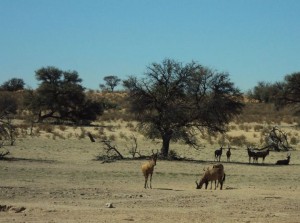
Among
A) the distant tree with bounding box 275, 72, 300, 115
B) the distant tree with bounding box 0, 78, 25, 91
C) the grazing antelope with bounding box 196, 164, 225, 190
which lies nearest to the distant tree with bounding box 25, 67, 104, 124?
the distant tree with bounding box 275, 72, 300, 115

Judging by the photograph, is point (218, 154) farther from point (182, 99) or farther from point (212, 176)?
point (212, 176)

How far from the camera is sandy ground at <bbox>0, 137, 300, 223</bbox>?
1498 cm

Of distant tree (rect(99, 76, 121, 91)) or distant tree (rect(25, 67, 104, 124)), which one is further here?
distant tree (rect(99, 76, 121, 91))

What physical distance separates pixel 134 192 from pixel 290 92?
46244 millimetres

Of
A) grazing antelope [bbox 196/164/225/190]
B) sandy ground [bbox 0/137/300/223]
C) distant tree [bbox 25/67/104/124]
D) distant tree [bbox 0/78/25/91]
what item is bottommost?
sandy ground [bbox 0/137/300/223]

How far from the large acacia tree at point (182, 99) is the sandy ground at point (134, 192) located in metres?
2.68

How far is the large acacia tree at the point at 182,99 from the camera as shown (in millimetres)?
36594

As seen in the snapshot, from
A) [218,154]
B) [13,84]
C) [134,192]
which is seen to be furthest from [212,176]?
[13,84]

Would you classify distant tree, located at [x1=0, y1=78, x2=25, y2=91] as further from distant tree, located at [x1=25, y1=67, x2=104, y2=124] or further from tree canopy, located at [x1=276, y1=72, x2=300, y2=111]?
tree canopy, located at [x1=276, y1=72, x2=300, y2=111]

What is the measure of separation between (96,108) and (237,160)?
106ft

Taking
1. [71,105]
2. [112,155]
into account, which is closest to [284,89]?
[71,105]

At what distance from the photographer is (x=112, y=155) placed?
35312 millimetres

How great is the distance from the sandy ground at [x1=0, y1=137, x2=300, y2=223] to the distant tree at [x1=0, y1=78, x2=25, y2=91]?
87917 mm

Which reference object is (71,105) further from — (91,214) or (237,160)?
(91,214)
